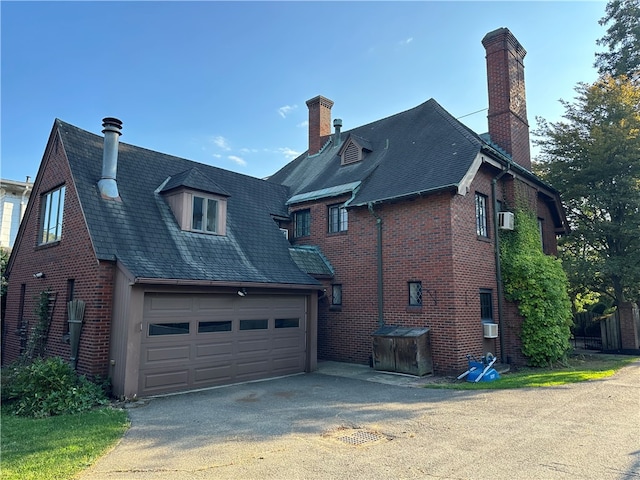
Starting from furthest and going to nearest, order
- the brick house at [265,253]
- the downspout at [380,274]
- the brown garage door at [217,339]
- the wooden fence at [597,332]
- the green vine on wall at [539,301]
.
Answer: the wooden fence at [597,332]
the downspout at [380,274]
the green vine on wall at [539,301]
the brick house at [265,253]
the brown garage door at [217,339]

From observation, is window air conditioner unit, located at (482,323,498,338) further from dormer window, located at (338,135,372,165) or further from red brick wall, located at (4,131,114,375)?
red brick wall, located at (4,131,114,375)

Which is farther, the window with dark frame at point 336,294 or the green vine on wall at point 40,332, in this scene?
the window with dark frame at point 336,294

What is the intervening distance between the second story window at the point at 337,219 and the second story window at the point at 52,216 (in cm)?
806

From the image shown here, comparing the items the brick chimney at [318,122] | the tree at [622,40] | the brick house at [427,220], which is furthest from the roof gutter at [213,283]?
the tree at [622,40]

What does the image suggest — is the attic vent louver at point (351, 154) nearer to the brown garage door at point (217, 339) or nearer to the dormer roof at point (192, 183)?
the dormer roof at point (192, 183)

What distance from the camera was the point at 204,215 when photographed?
1187 centimetres

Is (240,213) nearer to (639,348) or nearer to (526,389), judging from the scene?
(526,389)

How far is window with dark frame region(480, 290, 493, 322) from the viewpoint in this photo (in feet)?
40.8

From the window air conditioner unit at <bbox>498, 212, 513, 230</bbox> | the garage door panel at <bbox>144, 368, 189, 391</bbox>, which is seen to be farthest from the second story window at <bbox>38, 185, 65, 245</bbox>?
the window air conditioner unit at <bbox>498, 212, 513, 230</bbox>

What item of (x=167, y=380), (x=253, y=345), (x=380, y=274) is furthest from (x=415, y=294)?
(x=167, y=380)

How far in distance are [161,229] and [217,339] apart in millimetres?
3111

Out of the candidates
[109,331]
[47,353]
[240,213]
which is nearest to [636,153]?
[240,213]

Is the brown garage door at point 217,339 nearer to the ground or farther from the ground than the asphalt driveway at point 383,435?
farther from the ground

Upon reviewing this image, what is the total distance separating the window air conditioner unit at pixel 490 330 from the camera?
11953mm
